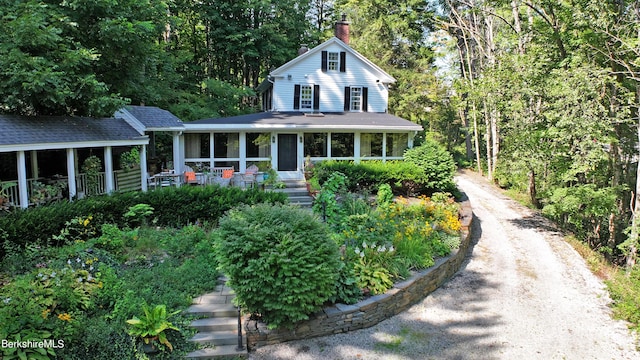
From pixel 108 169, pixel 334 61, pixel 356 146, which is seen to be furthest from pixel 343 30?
pixel 108 169

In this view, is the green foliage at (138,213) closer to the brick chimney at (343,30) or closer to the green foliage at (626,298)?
the green foliage at (626,298)

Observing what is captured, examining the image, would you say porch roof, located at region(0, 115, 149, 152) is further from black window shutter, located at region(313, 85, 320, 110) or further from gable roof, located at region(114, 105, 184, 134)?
black window shutter, located at region(313, 85, 320, 110)

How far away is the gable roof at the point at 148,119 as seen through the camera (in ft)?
45.7

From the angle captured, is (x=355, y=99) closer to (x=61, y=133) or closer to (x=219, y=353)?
(x=61, y=133)

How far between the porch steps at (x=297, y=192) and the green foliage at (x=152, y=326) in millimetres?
6597

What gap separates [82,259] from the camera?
685 centimetres

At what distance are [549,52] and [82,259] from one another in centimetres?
1407

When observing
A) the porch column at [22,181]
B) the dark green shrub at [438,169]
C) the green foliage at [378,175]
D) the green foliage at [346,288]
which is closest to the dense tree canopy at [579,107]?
the dark green shrub at [438,169]

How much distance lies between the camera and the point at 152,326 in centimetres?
542

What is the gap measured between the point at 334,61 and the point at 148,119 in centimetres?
899

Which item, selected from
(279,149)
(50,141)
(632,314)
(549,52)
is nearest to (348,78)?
(279,149)

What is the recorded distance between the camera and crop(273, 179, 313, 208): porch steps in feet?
41.7

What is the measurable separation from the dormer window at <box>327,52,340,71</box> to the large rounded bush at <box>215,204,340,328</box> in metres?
14.7

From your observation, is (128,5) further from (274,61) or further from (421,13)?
(421,13)
